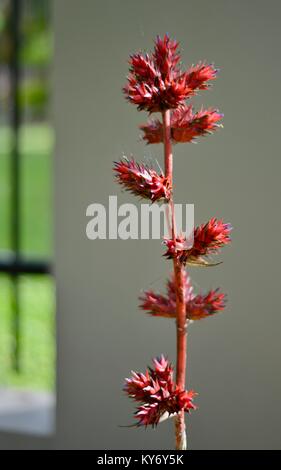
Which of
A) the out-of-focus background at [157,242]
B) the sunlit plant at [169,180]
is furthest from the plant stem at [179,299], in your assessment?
the out-of-focus background at [157,242]

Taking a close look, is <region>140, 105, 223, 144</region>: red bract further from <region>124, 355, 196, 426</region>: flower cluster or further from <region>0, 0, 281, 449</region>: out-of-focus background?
<region>0, 0, 281, 449</region>: out-of-focus background

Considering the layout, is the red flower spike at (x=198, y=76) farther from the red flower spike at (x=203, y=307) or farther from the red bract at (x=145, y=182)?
the red flower spike at (x=203, y=307)

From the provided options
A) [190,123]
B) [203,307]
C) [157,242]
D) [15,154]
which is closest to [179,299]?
[203,307]

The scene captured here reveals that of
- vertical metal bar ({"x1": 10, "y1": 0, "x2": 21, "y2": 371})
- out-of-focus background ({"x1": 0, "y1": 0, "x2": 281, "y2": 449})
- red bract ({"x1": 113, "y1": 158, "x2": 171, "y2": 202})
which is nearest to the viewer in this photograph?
red bract ({"x1": 113, "y1": 158, "x2": 171, "y2": 202})

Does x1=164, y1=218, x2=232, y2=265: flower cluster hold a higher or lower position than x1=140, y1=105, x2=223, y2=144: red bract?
lower

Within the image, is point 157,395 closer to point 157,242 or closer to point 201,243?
point 201,243

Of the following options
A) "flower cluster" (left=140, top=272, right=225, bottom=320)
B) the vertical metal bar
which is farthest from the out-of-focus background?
the vertical metal bar
